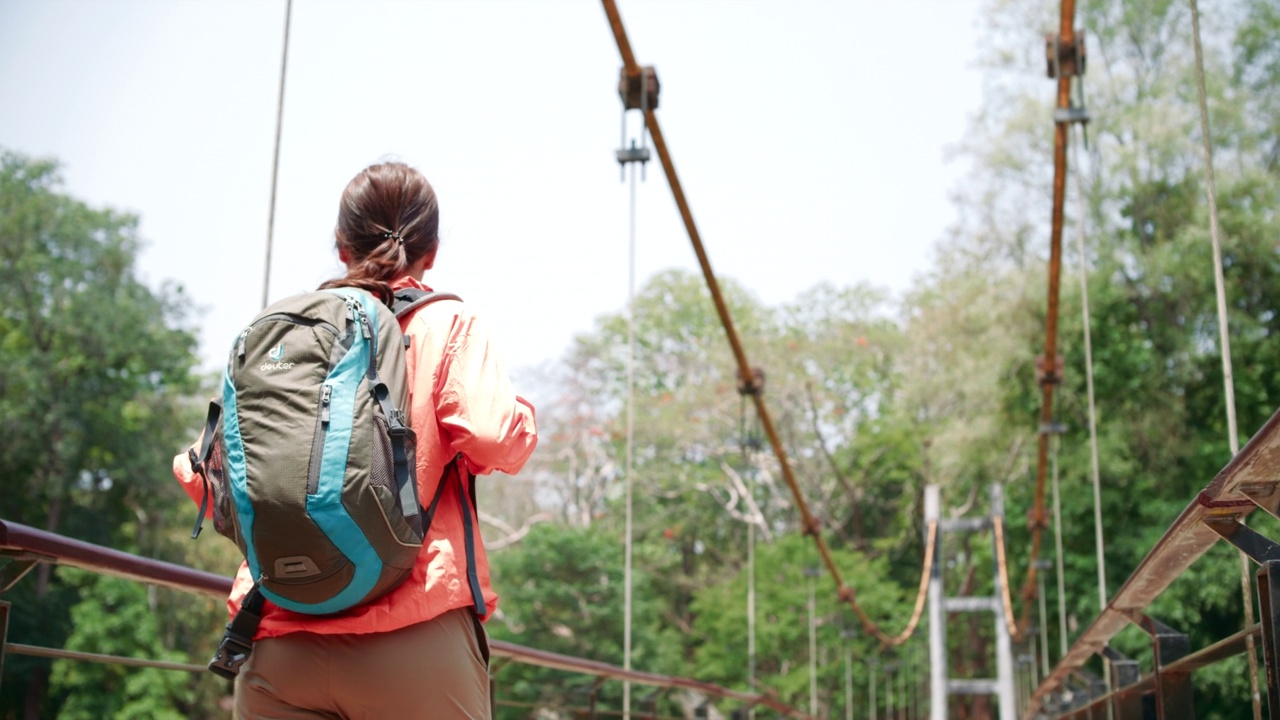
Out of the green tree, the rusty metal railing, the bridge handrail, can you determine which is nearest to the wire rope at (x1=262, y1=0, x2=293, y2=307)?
the bridge handrail

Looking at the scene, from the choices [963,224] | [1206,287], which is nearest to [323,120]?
[963,224]

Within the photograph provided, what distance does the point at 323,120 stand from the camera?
1788cm

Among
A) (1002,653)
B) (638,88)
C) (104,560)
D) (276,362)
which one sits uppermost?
(638,88)

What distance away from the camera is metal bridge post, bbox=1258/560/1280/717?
1.23 meters

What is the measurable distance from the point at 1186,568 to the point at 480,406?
937 millimetres

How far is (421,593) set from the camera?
1.03 m

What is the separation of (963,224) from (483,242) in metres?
11.1

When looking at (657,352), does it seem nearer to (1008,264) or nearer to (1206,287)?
(1008,264)

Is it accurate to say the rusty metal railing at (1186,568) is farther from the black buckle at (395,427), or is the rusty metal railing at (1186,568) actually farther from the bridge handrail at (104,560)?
the bridge handrail at (104,560)

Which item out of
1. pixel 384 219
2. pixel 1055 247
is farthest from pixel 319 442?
pixel 1055 247

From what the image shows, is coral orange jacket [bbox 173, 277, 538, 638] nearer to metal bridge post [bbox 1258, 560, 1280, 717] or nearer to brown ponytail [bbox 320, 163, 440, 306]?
brown ponytail [bbox 320, 163, 440, 306]

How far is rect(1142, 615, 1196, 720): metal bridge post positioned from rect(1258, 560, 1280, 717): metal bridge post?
728 mm

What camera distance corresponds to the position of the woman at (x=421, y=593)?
1.03 metres

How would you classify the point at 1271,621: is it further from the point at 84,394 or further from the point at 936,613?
the point at 84,394
